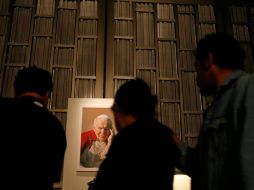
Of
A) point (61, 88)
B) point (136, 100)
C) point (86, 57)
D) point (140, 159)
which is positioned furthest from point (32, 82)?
point (86, 57)

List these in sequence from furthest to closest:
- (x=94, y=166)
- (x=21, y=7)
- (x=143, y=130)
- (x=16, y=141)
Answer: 1. (x=21, y=7)
2. (x=94, y=166)
3. (x=16, y=141)
4. (x=143, y=130)

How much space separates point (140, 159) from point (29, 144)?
597mm

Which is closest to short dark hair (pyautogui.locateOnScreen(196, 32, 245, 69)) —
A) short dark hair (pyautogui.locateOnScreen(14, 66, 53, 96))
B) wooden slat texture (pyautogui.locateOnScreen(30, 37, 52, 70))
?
short dark hair (pyautogui.locateOnScreen(14, 66, 53, 96))

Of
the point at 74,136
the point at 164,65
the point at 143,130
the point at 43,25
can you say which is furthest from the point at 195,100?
the point at 143,130

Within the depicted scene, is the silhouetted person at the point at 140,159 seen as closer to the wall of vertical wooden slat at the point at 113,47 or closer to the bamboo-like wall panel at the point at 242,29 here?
the wall of vertical wooden slat at the point at 113,47

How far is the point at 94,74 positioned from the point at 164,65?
778 mm

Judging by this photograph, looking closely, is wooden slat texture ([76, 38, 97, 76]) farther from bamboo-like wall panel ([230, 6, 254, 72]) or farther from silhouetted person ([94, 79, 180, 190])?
silhouetted person ([94, 79, 180, 190])

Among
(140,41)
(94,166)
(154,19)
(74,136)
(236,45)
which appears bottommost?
(94,166)

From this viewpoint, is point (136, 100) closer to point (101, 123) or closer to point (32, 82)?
point (32, 82)

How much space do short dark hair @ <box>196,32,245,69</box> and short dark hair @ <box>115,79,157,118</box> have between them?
39 cm

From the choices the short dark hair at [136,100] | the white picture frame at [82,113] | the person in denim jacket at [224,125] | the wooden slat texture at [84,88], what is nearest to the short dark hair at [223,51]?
the person in denim jacket at [224,125]

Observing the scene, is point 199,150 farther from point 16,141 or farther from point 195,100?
point 195,100

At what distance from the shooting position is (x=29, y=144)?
61.5 inches

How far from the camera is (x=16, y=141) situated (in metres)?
1.55
